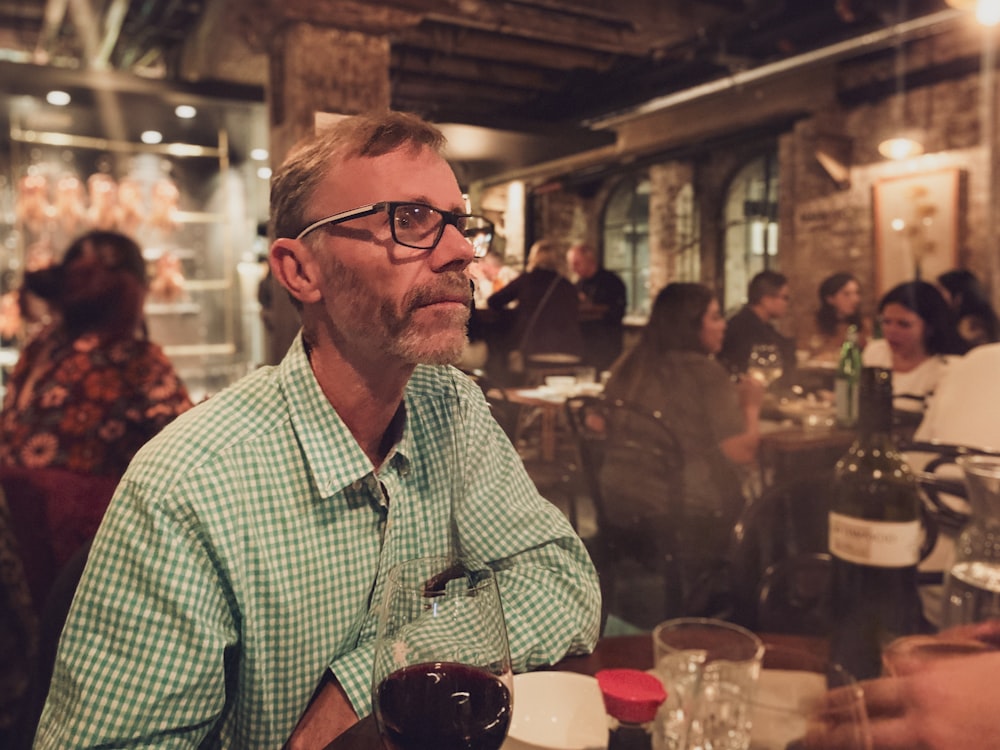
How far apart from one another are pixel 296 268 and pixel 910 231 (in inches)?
200

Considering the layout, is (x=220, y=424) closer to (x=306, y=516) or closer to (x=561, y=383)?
(x=306, y=516)

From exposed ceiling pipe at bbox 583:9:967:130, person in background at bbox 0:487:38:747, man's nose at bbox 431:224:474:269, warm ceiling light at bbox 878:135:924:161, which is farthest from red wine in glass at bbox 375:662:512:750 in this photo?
warm ceiling light at bbox 878:135:924:161

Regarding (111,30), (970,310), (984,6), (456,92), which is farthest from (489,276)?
(111,30)

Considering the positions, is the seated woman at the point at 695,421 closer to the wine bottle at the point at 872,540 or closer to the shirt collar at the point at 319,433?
the wine bottle at the point at 872,540

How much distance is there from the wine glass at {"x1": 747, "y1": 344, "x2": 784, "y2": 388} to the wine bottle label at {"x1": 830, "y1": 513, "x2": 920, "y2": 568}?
79.5 inches

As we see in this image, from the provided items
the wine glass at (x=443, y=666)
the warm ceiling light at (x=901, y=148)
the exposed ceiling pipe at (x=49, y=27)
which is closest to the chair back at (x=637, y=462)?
the wine glass at (x=443, y=666)

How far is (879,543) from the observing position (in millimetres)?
Result: 999

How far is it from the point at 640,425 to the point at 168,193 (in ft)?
17.4

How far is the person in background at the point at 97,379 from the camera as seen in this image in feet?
6.61

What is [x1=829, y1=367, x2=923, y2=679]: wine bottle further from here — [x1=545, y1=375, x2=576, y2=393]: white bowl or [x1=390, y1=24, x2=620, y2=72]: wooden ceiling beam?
[x1=390, y1=24, x2=620, y2=72]: wooden ceiling beam

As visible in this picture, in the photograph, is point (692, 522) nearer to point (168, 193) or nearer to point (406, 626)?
point (406, 626)

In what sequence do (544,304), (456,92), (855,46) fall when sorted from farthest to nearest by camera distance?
(855,46) < (456,92) < (544,304)

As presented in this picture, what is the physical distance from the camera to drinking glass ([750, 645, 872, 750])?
0.63m

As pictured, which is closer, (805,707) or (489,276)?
(805,707)
